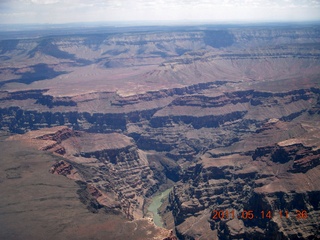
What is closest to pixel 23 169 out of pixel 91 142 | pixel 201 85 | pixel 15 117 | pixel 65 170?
pixel 65 170

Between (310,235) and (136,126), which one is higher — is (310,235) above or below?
below

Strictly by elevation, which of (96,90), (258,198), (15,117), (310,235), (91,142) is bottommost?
(310,235)

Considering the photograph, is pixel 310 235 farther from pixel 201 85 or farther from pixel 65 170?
pixel 201 85
